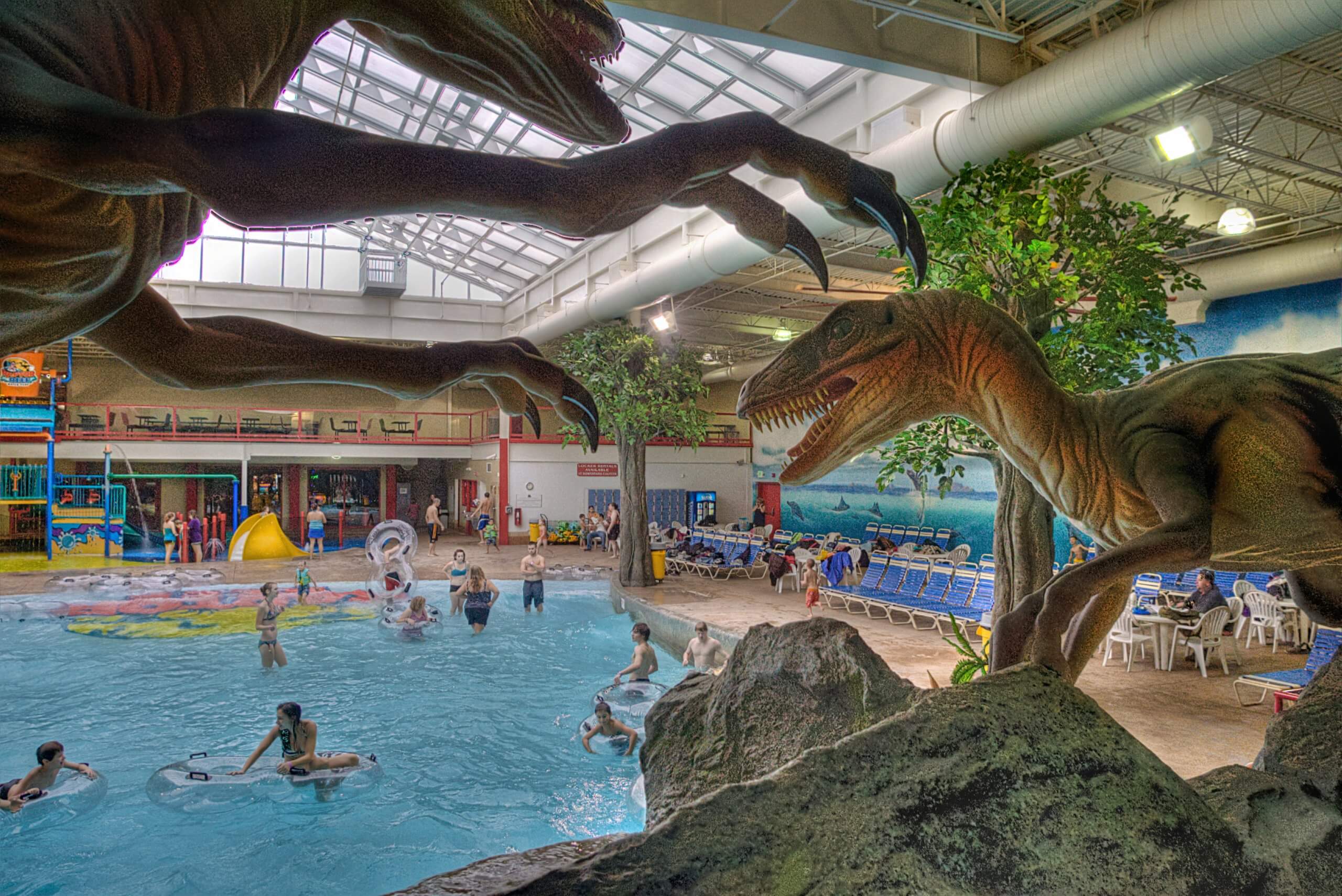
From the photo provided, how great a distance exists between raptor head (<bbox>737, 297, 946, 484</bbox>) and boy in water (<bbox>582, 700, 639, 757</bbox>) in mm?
6186

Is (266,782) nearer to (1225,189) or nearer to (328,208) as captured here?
(328,208)

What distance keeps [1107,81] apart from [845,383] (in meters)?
5.47

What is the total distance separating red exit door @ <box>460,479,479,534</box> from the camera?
26.4 meters

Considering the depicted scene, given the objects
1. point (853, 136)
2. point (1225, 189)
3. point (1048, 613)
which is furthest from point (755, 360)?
point (1048, 613)

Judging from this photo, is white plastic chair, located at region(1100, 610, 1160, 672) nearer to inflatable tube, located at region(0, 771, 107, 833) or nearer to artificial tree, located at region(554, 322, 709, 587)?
artificial tree, located at region(554, 322, 709, 587)

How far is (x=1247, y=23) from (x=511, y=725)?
849 centimetres

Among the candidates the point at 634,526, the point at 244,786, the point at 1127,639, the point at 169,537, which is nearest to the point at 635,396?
the point at 634,526

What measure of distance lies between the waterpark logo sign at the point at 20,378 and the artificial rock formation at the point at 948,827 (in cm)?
2025

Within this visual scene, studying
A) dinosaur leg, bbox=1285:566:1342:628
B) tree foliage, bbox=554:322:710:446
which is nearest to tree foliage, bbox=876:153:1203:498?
dinosaur leg, bbox=1285:566:1342:628

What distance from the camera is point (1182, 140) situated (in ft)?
23.3

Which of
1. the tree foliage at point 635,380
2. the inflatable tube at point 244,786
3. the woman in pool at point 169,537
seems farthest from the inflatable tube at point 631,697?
the woman in pool at point 169,537

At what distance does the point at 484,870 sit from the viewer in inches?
47.6

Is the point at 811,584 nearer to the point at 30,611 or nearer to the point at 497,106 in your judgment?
the point at 497,106

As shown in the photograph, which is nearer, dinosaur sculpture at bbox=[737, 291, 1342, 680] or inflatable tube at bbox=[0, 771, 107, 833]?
dinosaur sculpture at bbox=[737, 291, 1342, 680]
